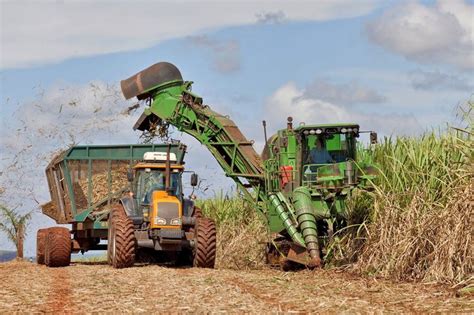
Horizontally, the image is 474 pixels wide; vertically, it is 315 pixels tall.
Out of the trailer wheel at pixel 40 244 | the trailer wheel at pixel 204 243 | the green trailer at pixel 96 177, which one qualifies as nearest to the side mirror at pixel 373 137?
the trailer wheel at pixel 204 243

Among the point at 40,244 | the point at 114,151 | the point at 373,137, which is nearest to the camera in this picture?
the point at 373,137

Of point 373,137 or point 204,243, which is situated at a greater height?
point 373,137

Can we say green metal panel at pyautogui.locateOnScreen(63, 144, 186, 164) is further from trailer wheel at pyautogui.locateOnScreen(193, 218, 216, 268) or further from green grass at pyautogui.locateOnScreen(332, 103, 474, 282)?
green grass at pyautogui.locateOnScreen(332, 103, 474, 282)

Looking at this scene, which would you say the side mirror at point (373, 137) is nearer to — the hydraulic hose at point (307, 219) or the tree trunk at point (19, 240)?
the hydraulic hose at point (307, 219)

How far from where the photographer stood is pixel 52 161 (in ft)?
70.5

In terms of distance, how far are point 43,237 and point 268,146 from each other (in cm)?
611

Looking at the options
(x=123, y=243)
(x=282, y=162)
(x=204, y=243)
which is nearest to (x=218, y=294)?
(x=204, y=243)

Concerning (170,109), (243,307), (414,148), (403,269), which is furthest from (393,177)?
(170,109)

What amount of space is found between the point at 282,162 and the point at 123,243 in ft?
14.7

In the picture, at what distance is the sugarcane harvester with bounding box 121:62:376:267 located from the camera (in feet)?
57.4

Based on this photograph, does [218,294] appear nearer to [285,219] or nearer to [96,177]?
[285,219]

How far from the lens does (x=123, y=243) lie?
57.2 feet

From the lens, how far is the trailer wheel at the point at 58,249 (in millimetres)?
19609

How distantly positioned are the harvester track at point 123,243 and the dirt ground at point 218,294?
1281 millimetres
